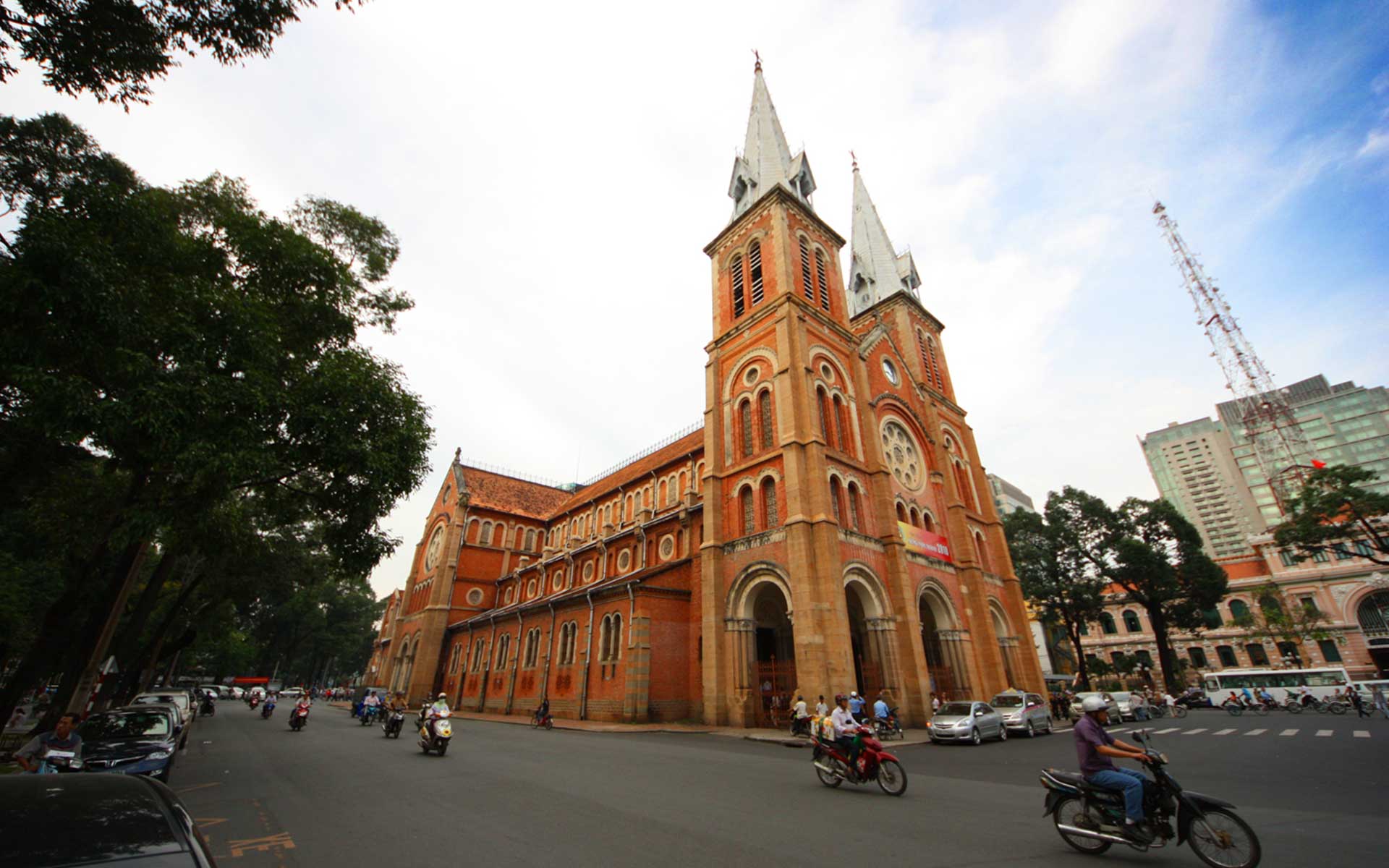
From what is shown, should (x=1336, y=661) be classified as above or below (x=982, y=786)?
above

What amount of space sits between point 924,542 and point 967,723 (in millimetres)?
8933

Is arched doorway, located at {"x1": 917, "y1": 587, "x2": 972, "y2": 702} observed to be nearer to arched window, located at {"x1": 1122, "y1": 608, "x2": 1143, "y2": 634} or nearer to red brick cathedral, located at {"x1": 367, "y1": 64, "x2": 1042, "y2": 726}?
red brick cathedral, located at {"x1": 367, "y1": 64, "x2": 1042, "y2": 726}

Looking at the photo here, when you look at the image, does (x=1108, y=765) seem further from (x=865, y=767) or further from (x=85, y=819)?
(x=85, y=819)

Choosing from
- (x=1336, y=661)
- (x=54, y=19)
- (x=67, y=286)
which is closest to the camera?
(x=54, y=19)

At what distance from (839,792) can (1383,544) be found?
956 inches

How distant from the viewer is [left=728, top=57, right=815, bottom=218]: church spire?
99.5 feet

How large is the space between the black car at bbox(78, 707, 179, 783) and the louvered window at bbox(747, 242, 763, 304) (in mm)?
23642

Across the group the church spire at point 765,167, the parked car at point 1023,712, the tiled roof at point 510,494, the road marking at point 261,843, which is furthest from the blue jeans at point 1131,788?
the tiled roof at point 510,494

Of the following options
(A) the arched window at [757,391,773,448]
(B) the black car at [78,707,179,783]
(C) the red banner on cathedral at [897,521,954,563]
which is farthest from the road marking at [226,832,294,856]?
(C) the red banner on cathedral at [897,521,954,563]

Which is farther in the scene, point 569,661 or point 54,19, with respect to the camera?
point 569,661

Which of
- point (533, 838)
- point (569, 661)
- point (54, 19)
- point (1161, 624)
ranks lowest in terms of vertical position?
point (533, 838)

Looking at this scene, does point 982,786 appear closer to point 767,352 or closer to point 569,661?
point 767,352

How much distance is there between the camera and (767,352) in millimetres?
24641

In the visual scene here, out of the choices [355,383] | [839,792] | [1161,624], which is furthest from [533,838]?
[1161,624]
